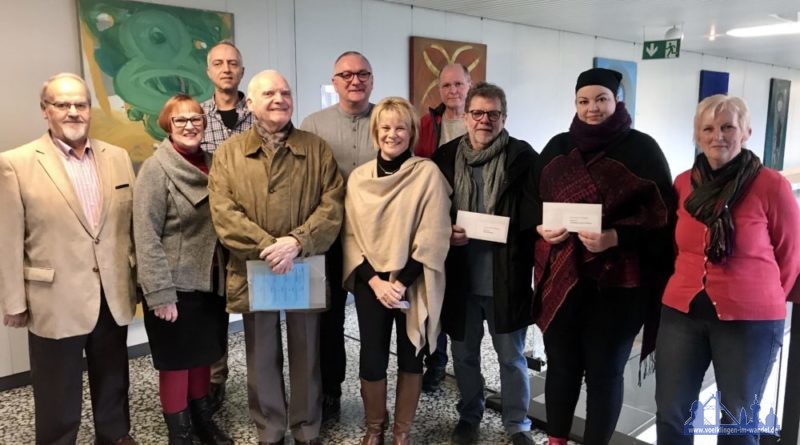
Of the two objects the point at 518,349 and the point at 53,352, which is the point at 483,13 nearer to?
the point at 518,349

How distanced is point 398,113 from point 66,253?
133 cm

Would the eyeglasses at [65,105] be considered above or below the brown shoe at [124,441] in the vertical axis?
above

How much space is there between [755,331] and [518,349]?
2.89 ft

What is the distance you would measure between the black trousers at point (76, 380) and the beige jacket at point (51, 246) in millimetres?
78

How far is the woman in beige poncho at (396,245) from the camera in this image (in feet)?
7.14

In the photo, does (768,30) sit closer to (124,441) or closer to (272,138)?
(272,138)

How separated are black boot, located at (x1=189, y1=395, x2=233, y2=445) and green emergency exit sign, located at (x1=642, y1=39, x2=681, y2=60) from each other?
604 cm

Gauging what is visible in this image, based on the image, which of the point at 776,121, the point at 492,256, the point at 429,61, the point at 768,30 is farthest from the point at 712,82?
the point at 492,256

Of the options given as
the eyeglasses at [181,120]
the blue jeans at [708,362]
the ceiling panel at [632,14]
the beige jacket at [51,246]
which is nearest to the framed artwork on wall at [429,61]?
the ceiling panel at [632,14]

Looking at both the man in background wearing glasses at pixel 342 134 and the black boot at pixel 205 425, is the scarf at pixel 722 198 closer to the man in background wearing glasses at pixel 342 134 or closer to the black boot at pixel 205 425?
the man in background wearing glasses at pixel 342 134

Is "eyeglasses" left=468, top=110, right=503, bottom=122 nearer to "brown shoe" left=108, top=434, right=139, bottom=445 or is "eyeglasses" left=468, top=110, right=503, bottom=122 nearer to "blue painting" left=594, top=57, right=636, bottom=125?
"brown shoe" left=108, top=434, right=139, bottom=445

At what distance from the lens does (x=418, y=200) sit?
2174mm

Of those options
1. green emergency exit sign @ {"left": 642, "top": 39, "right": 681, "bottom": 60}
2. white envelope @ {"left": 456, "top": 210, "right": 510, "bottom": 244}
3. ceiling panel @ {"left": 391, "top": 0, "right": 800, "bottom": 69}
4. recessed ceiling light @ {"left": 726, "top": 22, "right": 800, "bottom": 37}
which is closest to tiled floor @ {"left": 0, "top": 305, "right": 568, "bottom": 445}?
white envelope @ {"left": 456, "top": 210, "right": 510, "bottom": 244}

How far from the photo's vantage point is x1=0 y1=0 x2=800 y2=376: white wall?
305cm
